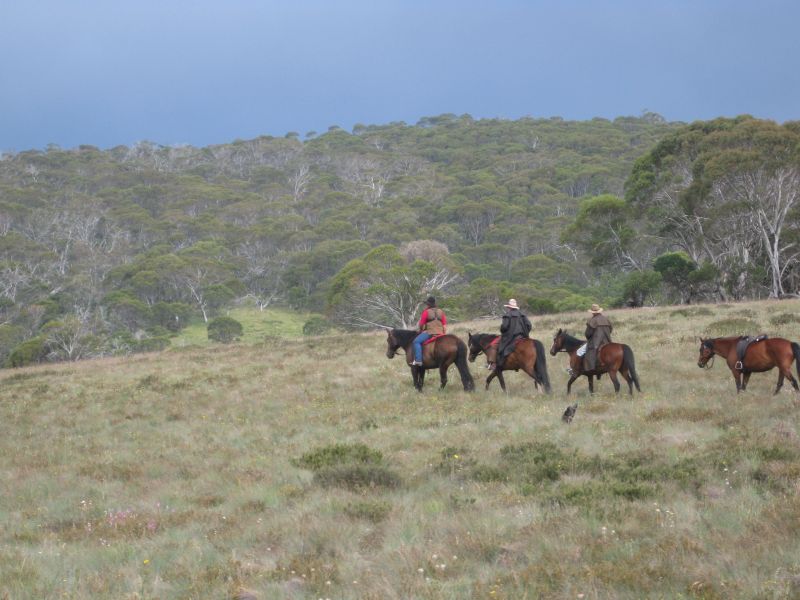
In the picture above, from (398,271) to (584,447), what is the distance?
128 feet

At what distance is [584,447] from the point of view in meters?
9.62

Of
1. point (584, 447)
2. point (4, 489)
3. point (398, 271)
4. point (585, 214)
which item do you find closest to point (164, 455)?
point (4, 489)

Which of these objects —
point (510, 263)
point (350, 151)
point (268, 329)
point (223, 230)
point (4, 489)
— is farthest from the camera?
point (350, 151)

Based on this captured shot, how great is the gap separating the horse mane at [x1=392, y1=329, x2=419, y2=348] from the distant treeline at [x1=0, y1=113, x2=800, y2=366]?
25841 mm

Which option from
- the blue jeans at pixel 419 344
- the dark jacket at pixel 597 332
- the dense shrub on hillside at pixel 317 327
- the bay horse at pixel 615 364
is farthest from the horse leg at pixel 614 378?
the dense shrub on hillside at pixel 317 327

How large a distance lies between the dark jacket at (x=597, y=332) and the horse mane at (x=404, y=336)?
3940 mm

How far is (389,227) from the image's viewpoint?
284 feet

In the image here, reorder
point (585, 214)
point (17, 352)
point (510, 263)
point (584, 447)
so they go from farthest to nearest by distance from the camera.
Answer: point (510, 263), point (585, 214), point (17, 352), point (584, 447)

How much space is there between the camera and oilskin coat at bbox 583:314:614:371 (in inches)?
541

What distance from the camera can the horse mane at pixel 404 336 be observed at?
52.7ft

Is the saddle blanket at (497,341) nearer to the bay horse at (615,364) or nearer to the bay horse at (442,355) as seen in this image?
the bay horse at (442,355)

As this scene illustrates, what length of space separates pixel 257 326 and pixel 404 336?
46.7 metres

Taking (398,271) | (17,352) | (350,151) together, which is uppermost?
(350,151)

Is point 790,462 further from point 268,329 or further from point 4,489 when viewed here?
point 268,329
